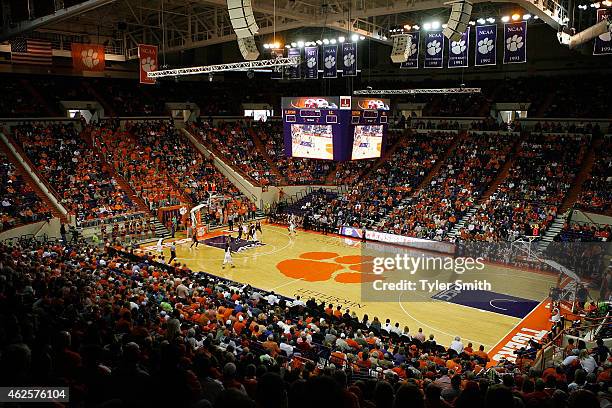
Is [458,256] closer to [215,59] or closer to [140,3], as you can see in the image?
[140,3]

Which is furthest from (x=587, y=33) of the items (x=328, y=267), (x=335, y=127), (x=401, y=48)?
(x=328, y=267)

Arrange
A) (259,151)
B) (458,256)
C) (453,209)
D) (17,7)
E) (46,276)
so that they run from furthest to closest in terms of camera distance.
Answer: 1. (259,151)
2. (453,209)
3. (458,256)
4. (17,7)
5. (46,276)

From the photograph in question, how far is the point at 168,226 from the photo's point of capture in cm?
3156

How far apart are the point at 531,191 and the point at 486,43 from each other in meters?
11.8

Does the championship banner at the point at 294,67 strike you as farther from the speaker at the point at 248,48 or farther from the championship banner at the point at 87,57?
the championship banner at the point at 87,57

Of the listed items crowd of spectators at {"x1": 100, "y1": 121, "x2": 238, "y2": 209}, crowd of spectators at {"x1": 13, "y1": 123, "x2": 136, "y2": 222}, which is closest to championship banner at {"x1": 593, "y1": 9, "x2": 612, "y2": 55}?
crowd of spectators at {"x1": 100, "y1": 121, "x2": 238, "y2": 209}

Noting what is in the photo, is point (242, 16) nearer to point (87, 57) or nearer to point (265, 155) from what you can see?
point (87, 57)

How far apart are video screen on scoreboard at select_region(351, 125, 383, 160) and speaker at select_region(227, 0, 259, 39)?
52.7 ft

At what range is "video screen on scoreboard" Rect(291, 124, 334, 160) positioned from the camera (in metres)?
28.9

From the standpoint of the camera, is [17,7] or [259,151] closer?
[17,7]

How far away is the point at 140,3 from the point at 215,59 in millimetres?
16511

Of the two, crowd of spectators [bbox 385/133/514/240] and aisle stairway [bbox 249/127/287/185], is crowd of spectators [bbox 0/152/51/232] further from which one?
crowd of spectators [bbox 385/133/514/240]

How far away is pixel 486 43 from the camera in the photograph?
2081cm

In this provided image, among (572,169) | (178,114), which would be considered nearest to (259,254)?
(572,169)
